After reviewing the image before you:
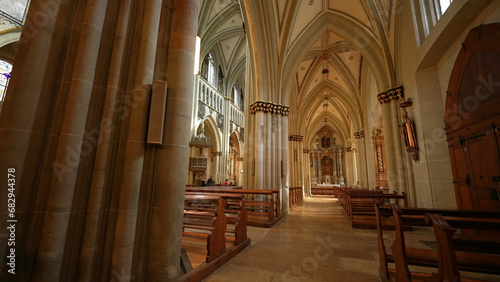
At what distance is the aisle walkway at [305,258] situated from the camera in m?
2.54

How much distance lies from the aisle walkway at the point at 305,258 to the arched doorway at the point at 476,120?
2.09 metres

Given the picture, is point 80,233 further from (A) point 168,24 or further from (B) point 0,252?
(A) point 168,24

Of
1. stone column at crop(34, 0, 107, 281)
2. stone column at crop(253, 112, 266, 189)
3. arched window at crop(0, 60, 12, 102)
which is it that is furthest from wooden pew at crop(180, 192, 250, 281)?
arched window at crop(0, 60, 12, 102)

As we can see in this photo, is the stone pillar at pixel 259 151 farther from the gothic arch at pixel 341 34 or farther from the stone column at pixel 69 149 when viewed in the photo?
the stone column at pixel 69 149

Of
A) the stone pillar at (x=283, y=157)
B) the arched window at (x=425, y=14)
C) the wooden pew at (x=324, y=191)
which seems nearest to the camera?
the arched window at (x=425, y=14)

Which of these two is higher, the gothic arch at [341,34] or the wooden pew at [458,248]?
the gothic arch at [341,34]

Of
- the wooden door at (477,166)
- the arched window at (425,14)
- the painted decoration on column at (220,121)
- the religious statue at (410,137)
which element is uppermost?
the painted decoration on column at (220,121)

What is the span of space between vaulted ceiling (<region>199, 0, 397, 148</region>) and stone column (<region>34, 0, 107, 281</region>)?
7010mm

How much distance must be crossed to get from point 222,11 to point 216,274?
15169 mm

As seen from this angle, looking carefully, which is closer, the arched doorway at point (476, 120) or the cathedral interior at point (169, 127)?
the cathedral interior at point (169, 127)

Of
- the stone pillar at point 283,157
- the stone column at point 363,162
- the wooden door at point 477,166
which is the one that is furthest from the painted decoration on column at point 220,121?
the wooden door at point 477,166

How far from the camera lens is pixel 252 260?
3057 millimetres

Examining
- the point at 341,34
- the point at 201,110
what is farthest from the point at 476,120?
the point at 201,110

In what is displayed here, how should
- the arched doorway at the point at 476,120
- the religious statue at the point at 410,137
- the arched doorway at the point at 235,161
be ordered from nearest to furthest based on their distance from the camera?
the arched doorway at the point at 476,120
the religious statue at the point at 410,137
the arched doorway at the point at 235,161
